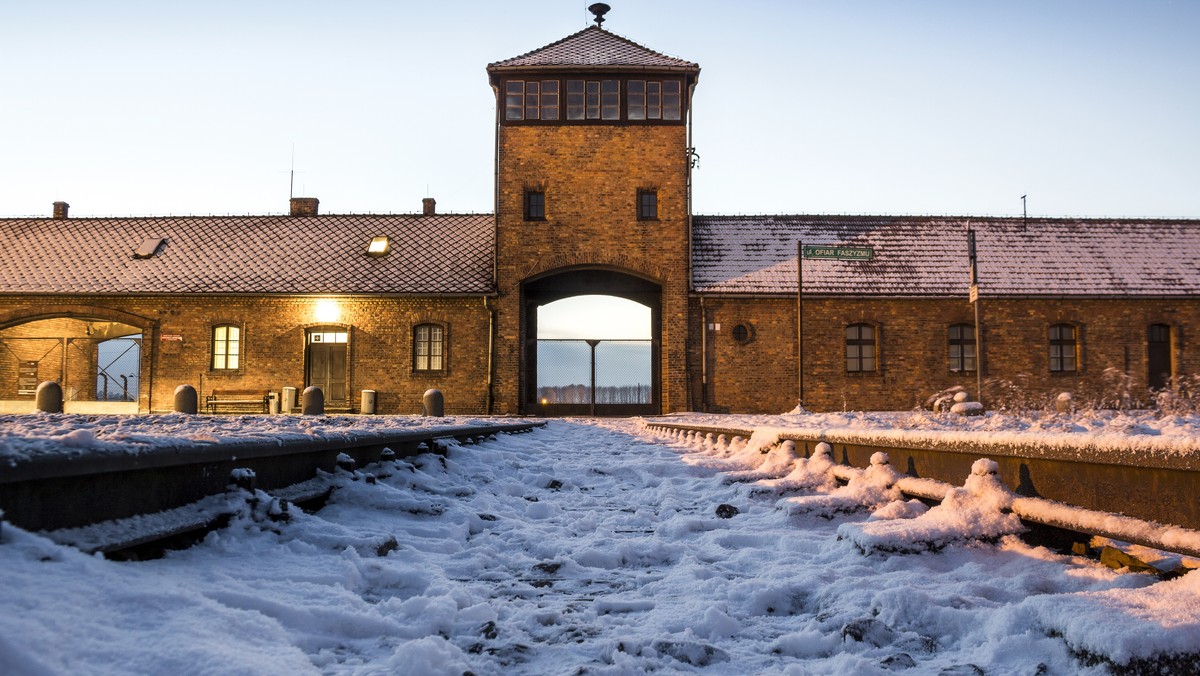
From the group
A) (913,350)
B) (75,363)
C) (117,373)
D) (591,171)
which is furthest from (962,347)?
(75,363)

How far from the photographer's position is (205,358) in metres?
23.7

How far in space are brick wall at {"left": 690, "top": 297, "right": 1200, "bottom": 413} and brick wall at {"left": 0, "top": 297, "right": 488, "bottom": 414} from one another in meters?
A: 6.60

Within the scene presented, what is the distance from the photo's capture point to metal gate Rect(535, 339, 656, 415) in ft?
79.0

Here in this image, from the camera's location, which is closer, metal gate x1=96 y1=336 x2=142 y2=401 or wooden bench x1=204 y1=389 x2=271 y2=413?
wooden bench x1=204 y1=389 x2=271 y2=413

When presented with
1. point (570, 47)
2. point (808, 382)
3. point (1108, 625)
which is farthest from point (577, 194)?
point (1108, 625)

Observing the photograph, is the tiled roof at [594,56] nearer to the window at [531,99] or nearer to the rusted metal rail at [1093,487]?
the window at [531,99]

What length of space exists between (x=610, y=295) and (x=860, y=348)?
743 cm

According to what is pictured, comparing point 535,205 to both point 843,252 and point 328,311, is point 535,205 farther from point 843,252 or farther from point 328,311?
point 843,252

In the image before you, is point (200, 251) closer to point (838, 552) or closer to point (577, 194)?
point (577, 194)

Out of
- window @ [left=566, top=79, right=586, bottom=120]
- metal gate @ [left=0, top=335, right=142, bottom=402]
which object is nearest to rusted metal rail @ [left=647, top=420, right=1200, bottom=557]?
window @ [left=566, top=79, right=586, bottom=120]

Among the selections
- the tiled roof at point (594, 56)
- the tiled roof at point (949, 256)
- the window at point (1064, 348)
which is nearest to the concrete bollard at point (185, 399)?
the tiled roof at point (594, 56)

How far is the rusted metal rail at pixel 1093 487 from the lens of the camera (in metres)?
2.83

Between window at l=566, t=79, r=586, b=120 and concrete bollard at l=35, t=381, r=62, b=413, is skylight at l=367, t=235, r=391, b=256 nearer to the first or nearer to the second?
window at l=566, t=79, r=586, b=120

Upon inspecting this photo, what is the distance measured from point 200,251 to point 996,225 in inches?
993
